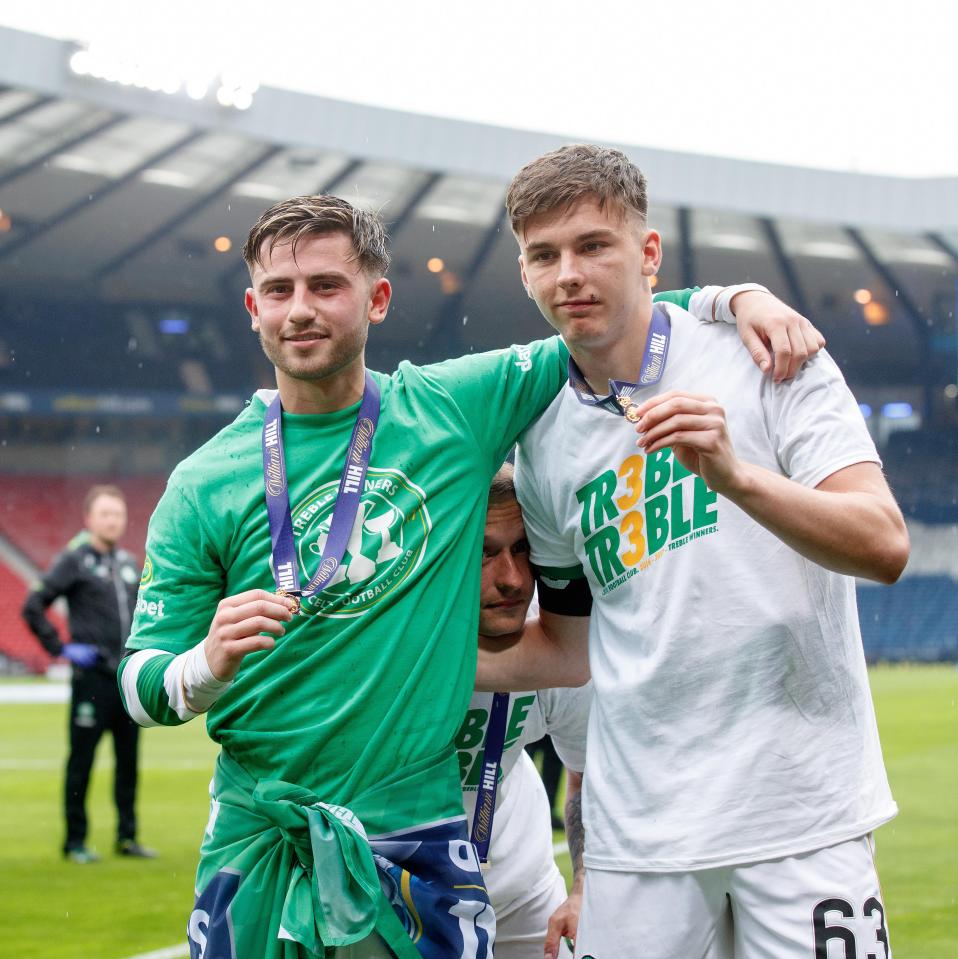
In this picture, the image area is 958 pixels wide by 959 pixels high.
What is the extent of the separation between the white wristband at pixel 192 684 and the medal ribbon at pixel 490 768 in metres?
0.85

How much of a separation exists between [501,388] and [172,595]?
69 cm

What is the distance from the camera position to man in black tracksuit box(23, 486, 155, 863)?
6.13 metres

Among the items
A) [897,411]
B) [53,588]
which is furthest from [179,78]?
[897,411]

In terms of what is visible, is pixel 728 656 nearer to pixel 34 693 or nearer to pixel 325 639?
pixel 325 639

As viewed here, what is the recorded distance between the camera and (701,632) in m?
2.02

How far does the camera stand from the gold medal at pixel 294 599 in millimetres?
1862

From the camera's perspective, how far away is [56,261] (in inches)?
966

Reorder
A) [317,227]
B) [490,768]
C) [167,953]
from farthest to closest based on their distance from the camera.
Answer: [167,953]
[490,768]
[317,227]

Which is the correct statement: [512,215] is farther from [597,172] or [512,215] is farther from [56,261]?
[56,261]

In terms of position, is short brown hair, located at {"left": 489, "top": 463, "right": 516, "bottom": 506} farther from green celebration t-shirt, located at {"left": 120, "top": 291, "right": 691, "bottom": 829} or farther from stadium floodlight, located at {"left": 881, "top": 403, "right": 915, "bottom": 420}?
stadium floodlight, located at {"left": 881, "top": 403, "right": 915, "bottom": 420}

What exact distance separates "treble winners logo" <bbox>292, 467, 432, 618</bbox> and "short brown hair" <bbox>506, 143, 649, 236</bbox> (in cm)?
51

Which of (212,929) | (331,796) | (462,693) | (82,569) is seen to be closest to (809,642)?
(462,693)

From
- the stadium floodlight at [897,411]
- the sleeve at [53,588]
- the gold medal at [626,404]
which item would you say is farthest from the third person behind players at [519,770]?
the stadium floodlight at [897,411]

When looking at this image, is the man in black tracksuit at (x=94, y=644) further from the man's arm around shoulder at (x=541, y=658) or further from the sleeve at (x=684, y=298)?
the sleeve at (x=684, y=298)
